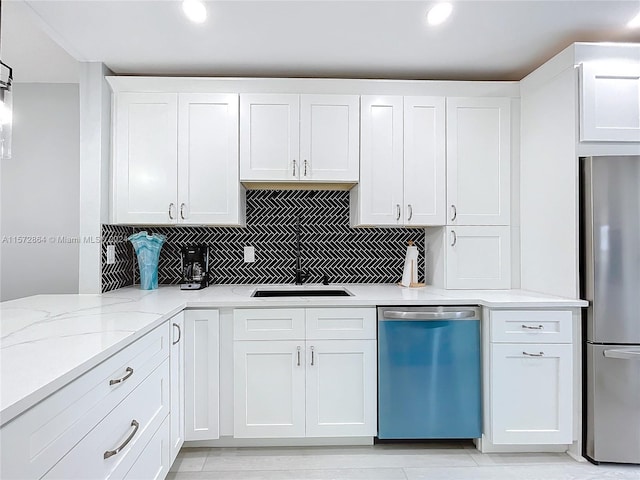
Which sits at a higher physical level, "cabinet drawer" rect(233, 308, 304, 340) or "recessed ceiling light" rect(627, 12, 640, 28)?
"recessed ceiling light" rect(627, 12, 640, 28)

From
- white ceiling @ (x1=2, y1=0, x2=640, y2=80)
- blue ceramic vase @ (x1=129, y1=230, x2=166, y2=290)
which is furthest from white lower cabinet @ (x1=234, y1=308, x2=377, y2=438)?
white ceiling @ (x1=2, y1=0, x2=640, y2=80)

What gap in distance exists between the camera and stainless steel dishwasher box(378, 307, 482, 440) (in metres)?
2.14

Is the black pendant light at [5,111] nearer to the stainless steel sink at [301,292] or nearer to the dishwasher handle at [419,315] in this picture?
the stainless steel sink at [301,292]

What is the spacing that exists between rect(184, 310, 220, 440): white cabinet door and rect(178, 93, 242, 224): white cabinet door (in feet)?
2.27

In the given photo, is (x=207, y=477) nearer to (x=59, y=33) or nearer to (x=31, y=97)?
(x=59, y=33)

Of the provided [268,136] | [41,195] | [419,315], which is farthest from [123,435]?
[41,195]

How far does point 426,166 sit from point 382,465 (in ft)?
6.22

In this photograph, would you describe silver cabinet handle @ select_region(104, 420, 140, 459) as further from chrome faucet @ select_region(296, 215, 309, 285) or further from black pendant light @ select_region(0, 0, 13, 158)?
chrome faucet @ select_region(296, 215, 309, 285)

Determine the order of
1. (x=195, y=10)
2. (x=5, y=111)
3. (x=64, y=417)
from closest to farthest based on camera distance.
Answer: (x=64, y=417) < (x=5, y=111) < (x=195, y=10)

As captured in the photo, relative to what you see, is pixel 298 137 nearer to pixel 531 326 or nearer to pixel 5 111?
pixel 5 111

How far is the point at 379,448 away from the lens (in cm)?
222

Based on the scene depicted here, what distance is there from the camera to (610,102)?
209 cm

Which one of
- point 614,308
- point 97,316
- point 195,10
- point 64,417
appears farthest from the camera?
point 614,308

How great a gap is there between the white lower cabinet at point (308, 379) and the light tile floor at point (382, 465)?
141mm
